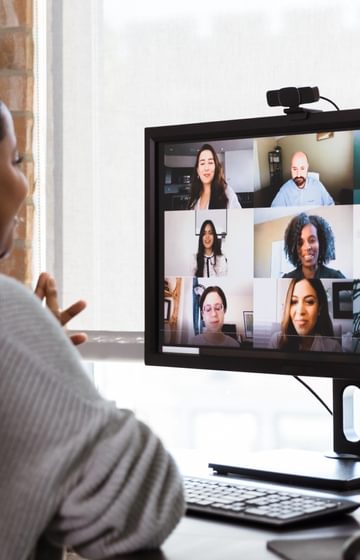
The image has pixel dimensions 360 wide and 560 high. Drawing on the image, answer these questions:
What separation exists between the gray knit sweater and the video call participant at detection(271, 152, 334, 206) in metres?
0.66

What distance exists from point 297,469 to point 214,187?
47cm

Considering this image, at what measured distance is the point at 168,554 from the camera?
998 millimetres

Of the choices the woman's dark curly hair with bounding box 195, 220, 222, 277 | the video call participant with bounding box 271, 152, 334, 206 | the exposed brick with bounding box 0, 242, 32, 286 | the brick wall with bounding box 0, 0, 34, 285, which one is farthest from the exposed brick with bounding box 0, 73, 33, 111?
the video call participant with bounding box 271, 152, 334, 206

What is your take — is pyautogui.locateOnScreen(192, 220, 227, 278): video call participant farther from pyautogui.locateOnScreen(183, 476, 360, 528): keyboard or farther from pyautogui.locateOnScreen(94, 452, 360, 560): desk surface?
pyautogui.locateOnScreen(94, 452, 360, 560): desk surface

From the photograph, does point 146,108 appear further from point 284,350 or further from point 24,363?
point 24,363

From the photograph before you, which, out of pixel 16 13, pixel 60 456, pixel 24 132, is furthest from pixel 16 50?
pixel 60 456

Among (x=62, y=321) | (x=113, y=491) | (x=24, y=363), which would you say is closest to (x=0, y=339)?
(x=24, y=363)

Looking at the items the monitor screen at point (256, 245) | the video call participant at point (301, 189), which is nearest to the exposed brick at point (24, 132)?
the monitor screen at point (256, 245)

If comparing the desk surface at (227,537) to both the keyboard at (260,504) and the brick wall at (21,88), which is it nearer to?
the keyboard at (260,504)

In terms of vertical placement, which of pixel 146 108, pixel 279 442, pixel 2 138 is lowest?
pixel 279 442

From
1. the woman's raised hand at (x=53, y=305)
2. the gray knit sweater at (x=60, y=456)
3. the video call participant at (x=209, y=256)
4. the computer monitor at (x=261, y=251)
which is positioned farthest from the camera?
the video call participant at (x=209, y=256)

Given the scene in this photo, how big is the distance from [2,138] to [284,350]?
0.63 meters

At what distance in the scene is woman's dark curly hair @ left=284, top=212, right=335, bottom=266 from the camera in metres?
1.46

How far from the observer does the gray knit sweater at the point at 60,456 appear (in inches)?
34.7
